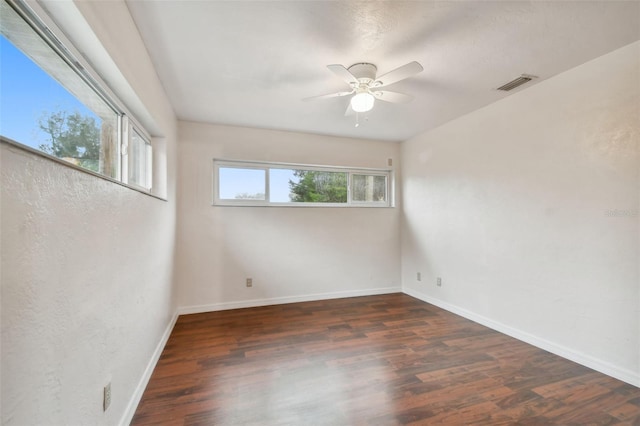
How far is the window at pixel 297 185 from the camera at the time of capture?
147 inches

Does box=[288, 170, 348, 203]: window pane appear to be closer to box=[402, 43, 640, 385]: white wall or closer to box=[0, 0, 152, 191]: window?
box=[402, 43, 640, 385]: white wall

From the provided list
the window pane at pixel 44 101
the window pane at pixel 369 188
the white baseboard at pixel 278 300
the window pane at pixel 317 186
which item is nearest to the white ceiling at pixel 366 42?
the window pane at pixel 44 101

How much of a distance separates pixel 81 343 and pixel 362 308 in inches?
121

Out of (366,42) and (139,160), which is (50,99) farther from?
(366,42)

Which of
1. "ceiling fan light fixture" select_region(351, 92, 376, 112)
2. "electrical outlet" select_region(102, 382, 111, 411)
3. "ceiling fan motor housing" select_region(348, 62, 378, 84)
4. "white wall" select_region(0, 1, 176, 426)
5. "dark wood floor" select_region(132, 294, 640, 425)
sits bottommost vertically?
"dark wood floor" select_region(132, 294, 640, 425)

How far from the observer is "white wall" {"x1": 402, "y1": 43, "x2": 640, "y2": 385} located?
2.03 metres

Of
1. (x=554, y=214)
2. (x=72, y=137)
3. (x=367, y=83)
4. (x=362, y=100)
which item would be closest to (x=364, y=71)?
(x=367, y=83)

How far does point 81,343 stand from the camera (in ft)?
3.58

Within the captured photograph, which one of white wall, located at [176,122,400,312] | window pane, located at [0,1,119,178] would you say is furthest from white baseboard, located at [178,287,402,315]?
window pane, located at [0,1,119,178]

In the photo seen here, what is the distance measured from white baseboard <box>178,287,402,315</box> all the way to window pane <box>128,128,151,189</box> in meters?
1.74

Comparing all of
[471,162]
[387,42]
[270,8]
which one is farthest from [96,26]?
[471,162]

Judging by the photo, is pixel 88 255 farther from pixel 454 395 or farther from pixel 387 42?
pixel 454 395

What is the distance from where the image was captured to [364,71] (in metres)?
2.18

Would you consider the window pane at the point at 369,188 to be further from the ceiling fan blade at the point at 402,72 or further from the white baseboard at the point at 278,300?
the ceiling fan blade at the point at 402,72
